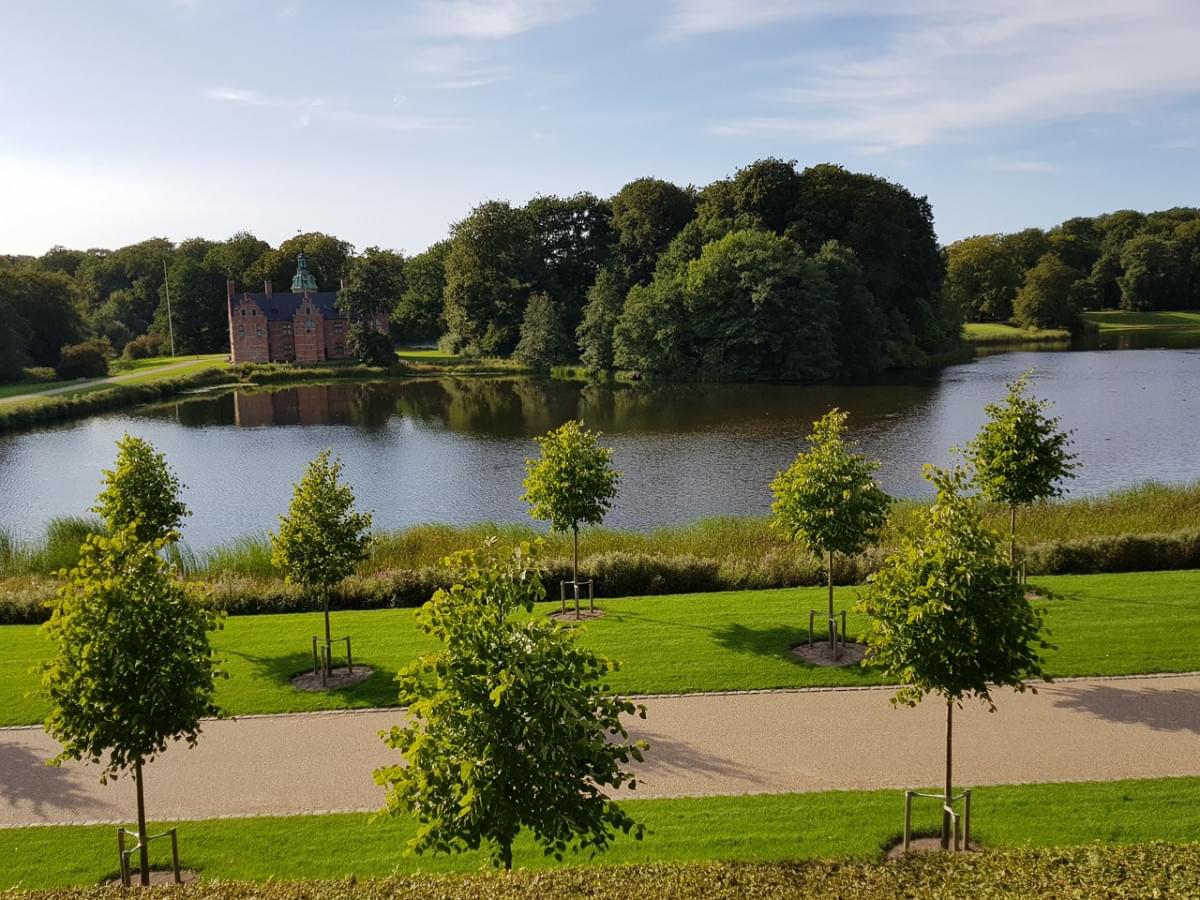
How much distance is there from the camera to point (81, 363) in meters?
77.7

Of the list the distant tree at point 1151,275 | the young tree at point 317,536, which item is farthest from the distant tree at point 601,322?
the distant tree at point 1151,275

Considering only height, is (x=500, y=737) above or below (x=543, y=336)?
below

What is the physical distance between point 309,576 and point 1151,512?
21569 millimetres

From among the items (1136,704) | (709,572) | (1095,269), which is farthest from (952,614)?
(1095,269)

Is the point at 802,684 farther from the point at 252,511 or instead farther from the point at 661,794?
the point at 252,511

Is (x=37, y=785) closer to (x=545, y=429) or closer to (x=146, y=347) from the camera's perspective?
(x=545, y=429)

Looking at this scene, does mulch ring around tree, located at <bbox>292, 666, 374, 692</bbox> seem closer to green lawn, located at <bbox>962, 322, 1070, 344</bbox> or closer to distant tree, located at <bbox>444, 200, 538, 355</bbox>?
distant tree, located at <bbox>444, 200, 538, 355</bbox>

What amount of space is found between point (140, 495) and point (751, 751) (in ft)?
43.2

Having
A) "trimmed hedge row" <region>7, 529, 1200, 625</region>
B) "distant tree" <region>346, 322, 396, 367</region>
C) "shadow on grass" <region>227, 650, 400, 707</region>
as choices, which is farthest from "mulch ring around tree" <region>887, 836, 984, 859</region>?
"distant tree" <region>346, 322, 396, 367</region>

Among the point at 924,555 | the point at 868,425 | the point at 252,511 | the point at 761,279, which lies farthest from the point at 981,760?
the point at 761,279

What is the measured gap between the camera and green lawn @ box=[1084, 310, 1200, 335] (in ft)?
360

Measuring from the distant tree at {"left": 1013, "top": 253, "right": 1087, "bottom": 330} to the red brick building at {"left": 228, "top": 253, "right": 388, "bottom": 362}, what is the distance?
7098 cm

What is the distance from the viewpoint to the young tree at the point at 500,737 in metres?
7.81

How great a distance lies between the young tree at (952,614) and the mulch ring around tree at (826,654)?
17.4 ft
